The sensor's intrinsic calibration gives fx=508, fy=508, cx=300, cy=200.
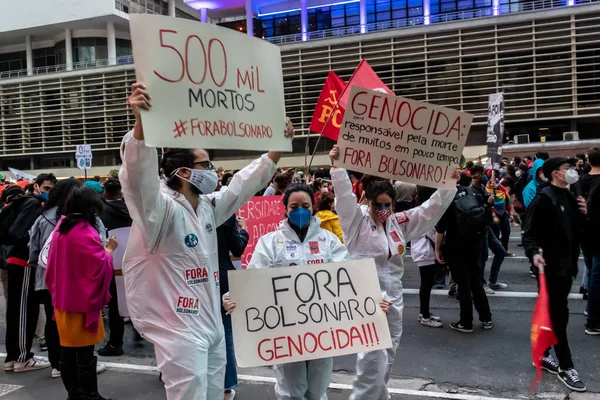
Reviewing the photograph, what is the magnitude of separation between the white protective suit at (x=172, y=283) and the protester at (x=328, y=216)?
118 inches

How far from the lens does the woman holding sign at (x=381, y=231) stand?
3.53 m

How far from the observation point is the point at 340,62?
2870 cm

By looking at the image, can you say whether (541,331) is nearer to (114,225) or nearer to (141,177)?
(141,177)

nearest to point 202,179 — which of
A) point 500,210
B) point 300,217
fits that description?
point 300,217

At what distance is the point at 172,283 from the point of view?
2582 millimetres

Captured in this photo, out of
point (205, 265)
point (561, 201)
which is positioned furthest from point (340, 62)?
point (205, 265)

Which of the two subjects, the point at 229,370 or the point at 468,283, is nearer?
the point at 229,370

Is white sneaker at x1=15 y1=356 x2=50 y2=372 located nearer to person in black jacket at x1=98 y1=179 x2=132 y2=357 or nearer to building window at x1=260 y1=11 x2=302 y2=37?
person in black jacket at x1=98 y1=179 x2=132 y2=357

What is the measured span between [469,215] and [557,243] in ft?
4.88

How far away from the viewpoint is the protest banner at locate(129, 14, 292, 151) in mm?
2344

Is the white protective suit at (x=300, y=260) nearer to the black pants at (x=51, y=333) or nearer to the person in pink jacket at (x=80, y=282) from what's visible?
the person in pink jacket at (x=80, y=282)

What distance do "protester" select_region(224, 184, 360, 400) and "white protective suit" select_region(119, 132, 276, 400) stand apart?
0.52m

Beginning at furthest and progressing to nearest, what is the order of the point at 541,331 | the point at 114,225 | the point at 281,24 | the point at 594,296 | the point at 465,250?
the point at 281,24 < the point at 465,250 < the point at 114,225 < the point at 594,296 < the point at 541,331

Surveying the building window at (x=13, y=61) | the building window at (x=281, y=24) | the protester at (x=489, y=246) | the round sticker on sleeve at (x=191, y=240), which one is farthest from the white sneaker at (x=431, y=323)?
the building window at (x=13, y=61)
